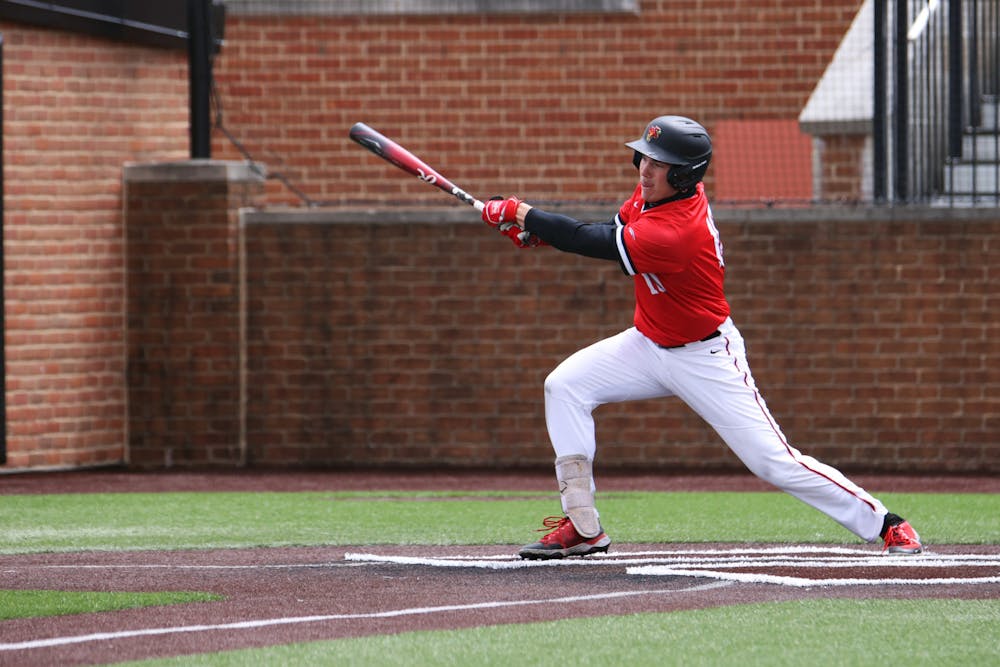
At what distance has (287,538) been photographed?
903 cm

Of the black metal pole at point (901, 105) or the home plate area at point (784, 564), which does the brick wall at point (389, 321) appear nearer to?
the black metal pole at point (901, 105)

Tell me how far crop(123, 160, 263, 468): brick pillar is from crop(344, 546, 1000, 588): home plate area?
542cm

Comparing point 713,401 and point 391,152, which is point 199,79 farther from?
point 713,401

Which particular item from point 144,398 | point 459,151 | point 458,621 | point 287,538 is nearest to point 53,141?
point 144,398

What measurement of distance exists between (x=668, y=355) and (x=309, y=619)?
7.73 ft

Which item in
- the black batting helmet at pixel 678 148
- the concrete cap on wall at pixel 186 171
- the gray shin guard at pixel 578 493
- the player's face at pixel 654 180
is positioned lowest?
the gray shin guard at pixel 578 493

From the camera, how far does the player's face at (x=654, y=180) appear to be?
7570 millimetres

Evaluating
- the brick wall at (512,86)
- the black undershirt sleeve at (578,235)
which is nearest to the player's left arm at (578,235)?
the black undershirt sleeve at (578,235)

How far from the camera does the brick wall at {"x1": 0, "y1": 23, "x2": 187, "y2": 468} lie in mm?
12836

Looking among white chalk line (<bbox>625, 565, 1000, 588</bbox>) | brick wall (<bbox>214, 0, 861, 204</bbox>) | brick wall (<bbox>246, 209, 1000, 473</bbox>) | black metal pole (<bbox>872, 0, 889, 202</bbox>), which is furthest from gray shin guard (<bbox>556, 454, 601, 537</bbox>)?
brick wall (<bbox>214, 0, 861, 204</bbox>)

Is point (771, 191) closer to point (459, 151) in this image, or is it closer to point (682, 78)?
point (682, 78)

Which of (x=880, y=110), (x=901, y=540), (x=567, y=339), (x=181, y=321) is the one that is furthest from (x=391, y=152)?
(x=880, y=110)

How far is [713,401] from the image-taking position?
7.70 meters

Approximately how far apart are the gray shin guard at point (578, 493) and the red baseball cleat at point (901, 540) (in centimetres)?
130
